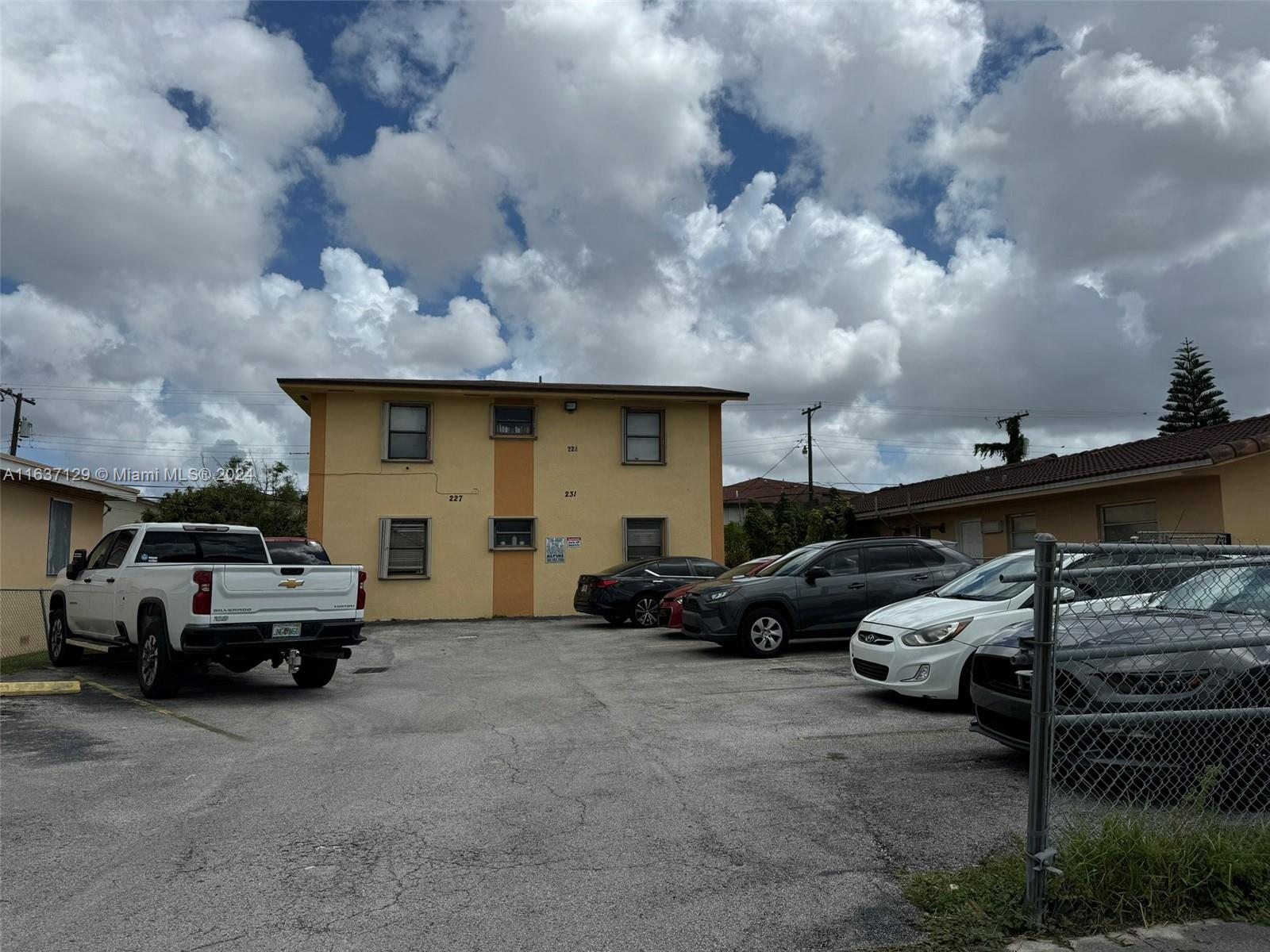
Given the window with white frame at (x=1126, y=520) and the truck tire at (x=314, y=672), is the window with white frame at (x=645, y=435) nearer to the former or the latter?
the window with white frame at (x=1126, y=520)

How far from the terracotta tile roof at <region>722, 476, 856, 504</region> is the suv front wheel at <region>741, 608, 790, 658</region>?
105ft

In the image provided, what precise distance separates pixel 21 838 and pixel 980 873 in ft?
16.7

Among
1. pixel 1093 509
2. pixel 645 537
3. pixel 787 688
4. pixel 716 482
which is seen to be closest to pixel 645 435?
pixel 716 482

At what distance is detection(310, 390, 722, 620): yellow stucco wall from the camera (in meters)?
22.0

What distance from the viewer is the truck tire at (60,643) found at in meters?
12.6

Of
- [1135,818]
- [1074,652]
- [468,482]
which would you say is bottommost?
[1135,818]

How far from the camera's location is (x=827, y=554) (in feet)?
41.9

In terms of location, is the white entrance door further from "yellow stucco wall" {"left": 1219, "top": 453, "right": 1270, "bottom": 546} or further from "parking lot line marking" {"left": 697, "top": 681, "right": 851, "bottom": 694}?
"parking lot line marking" {"left": 697, "top": 681, "right": 851, "bottom": 694}

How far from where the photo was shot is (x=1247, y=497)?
17.1m

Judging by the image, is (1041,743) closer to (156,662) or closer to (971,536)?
(156,662)

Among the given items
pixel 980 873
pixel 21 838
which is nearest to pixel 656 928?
pixel 980 873

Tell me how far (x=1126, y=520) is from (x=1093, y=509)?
3.15ft

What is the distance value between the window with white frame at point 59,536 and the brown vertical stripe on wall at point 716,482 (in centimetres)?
1447

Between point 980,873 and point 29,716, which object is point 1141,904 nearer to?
point 980,873
